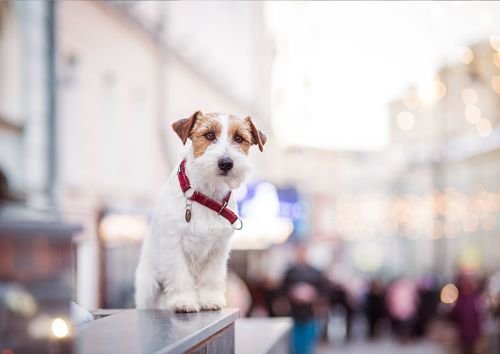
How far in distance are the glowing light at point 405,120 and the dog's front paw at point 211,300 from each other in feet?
62.5

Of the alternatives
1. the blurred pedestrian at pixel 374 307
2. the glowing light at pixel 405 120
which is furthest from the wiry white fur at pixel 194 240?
the glowing light at pixel 405 120

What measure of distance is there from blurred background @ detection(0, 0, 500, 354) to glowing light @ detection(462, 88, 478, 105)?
6 cm

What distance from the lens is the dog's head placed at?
2.71 metres

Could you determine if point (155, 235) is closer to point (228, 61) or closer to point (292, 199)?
point (228, 61)

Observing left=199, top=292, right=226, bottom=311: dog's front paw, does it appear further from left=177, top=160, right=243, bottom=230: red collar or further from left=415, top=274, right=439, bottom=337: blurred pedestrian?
left=415, top=274, right=439, bottom=337: blurred pedestrian

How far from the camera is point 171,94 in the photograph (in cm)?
1120

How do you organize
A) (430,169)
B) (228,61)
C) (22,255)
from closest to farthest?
(22,255), (228,61), (430,169)

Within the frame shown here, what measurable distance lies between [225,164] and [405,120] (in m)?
20.9

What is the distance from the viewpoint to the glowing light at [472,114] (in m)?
19.0

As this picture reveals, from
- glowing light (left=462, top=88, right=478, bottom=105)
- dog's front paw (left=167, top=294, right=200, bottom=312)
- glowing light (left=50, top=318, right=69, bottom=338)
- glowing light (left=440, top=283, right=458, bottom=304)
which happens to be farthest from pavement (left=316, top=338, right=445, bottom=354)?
glowing light (left=50, top=318, right=69, bottom=338)

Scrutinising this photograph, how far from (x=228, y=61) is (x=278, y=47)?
6.68 ft

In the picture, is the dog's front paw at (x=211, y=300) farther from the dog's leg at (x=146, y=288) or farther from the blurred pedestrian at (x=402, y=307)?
the blurred pedestrian at (x=402, y=307)

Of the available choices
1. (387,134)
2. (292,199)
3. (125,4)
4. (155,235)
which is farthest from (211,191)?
(387,134)

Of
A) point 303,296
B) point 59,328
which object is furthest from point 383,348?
point 59,328
